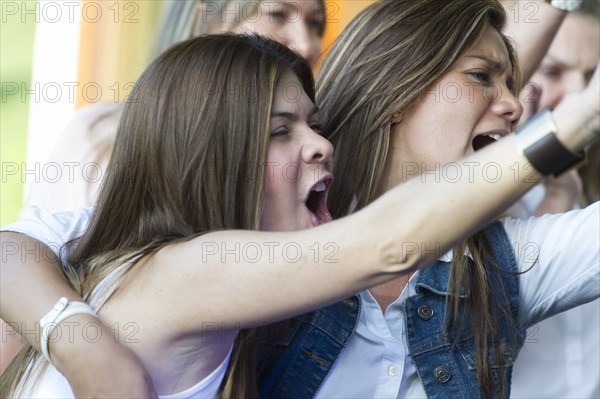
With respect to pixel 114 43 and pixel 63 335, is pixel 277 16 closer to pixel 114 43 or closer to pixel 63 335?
pixel 114 43

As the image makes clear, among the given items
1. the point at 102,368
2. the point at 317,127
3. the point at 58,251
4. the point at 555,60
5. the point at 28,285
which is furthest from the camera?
the point at 555,60

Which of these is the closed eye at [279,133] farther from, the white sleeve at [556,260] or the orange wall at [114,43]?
the orange wall at [114,43]

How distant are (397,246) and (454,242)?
0.06 metres

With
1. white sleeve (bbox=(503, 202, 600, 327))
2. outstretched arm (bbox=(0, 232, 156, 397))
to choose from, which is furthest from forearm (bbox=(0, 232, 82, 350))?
white sleeve (bbox=(503, 202, 600, 327))

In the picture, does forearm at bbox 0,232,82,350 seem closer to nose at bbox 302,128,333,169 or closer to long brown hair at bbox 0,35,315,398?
long brown hair at bbox 0,35,315,398

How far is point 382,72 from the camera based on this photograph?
1584 millimetres

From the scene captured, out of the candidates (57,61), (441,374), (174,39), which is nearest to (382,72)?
(441,374)

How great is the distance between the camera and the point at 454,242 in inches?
36.1

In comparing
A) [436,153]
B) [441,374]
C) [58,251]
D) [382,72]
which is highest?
[382,72]

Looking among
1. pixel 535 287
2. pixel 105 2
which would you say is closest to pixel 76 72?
pixel 105 2

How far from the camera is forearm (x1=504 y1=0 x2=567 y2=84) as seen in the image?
1.86m

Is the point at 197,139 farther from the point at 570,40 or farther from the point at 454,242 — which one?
the point at 570,40

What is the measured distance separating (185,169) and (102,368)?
0.29 meters

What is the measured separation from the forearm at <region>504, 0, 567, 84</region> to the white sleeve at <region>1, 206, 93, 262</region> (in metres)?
0.95
